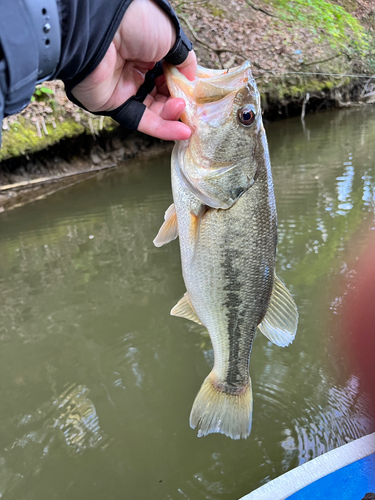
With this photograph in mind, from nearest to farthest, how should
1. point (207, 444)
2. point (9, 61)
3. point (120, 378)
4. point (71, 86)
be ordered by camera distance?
1. point (9, 61)
2. point (71, 86)
3. point (207, 444)
4. point (120, 378)

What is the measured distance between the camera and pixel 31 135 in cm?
694

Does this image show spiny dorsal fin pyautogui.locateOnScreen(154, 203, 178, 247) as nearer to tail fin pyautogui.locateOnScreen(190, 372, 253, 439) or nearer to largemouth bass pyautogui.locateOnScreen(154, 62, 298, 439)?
largemouth bass pyautogui.locateOnScreen(154, 62, 298, 439)

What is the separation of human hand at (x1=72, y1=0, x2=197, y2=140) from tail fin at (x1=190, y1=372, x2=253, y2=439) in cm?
123

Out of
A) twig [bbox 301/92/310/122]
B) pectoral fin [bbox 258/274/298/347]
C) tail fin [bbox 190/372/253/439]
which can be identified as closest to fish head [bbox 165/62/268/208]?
pectoral fin [bbox 258/274/298/347]

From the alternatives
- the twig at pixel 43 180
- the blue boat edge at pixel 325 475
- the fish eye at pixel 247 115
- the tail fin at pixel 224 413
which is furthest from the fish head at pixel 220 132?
the twig at pixel 43 180

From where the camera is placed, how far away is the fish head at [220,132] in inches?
57.7

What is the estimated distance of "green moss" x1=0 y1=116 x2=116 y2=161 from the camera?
21.8 ft

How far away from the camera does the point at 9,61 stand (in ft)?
3.12

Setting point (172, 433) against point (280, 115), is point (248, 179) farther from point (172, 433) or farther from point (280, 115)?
point (280, 115)

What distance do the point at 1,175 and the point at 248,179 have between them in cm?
663

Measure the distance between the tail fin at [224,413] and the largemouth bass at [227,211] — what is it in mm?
292

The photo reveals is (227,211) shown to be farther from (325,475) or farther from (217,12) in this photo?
(217,12)

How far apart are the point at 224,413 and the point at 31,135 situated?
6.52 meters

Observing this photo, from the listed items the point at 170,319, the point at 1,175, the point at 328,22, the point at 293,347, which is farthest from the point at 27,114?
the point at 328,22
